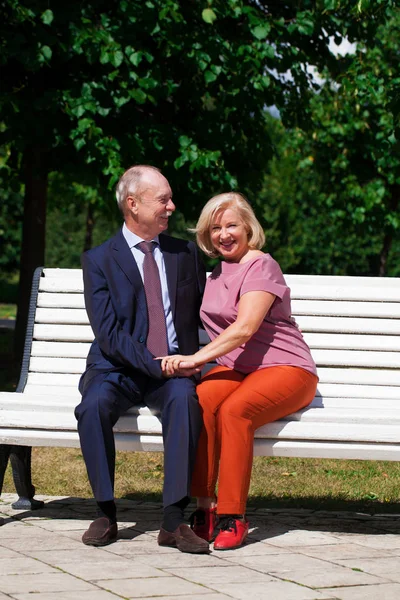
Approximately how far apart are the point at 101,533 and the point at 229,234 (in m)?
1.46

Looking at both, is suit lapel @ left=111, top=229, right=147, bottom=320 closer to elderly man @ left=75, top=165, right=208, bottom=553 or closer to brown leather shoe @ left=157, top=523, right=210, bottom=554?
elderly man @ left=75, top=165, right=208, bottom=553

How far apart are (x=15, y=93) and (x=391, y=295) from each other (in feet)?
18.7

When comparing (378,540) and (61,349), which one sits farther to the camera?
(61,349)

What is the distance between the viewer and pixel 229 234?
4.88m

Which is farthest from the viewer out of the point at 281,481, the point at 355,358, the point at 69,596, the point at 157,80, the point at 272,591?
the point at 157,80

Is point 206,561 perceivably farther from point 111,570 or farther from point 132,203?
point 132,203

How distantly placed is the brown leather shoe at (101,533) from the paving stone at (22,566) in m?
0.34

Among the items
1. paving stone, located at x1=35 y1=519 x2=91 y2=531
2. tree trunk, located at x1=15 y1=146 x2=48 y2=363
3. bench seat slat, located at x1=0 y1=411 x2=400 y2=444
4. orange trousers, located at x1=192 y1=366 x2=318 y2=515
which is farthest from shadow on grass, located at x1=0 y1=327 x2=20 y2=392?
orange trousers, located at x1=192 y1=366 x2=318 y2=515

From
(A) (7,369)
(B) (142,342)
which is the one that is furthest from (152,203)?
(A) (7,369)

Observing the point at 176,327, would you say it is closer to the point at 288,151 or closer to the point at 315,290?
the point at 315,290

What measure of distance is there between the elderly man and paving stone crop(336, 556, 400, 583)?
0.59 meters

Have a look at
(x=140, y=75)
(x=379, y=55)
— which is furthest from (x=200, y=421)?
(x=379, y=55)

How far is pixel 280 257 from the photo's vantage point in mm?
37594

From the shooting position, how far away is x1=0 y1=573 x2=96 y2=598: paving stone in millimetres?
3643
